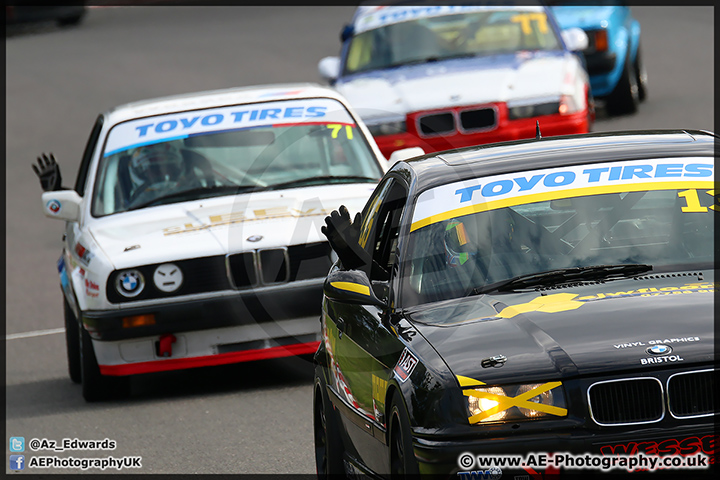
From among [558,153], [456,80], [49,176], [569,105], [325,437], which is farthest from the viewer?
[456,80]

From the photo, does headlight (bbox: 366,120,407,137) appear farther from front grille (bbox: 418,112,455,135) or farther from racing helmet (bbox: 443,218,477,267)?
racing helmet (bbox: 443,218,477,267)

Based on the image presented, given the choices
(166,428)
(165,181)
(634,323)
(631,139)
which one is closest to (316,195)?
(165,181)

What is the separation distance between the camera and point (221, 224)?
364 inches

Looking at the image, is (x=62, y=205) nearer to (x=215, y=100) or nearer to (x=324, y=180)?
(x=215, y=100)

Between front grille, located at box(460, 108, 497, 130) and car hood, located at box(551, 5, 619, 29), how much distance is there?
507 cm

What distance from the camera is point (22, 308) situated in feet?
45.2

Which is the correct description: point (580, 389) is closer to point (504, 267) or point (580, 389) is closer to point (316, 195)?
point (504, 267)

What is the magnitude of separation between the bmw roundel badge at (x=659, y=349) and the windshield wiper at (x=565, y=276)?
2.48 ft

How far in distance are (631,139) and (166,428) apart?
3508mm

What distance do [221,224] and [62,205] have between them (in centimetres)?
144

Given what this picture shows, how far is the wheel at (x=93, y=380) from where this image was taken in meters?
9.27

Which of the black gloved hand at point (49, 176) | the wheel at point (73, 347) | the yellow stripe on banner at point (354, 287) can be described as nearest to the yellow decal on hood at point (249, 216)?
the wheel at point (73, 347)

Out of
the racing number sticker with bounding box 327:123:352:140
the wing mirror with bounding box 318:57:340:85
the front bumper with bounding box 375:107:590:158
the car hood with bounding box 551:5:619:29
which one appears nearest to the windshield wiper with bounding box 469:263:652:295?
the racing number sticker with bounding box 327:123:352:140

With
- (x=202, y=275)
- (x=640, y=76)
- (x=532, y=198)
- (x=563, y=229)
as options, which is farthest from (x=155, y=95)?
(x=563, y=229)
